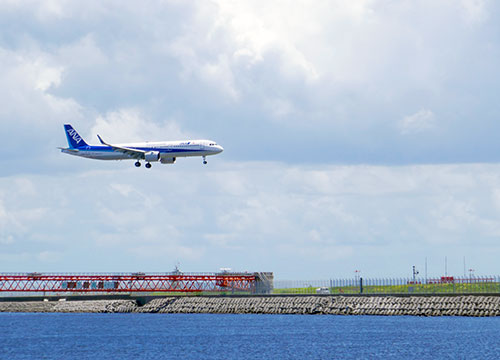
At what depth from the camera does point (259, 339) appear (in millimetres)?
129625

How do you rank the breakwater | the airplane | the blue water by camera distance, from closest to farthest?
the blue water < the breakwater < the airplane

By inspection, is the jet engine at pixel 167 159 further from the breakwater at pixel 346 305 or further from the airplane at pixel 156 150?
the breakwater at pixel 346 305

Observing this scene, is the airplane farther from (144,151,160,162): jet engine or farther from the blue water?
the blue water

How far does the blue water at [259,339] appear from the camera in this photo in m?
113

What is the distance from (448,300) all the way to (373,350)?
4650 centimetres

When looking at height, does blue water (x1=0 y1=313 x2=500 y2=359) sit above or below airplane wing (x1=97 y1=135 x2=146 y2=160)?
below

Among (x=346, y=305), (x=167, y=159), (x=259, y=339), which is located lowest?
(x=259, y=339)

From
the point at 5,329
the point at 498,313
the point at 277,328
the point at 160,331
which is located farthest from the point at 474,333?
the point at 5,329

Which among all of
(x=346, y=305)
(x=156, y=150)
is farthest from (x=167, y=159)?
(x=346, y=305)

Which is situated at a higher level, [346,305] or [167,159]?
[167,159]

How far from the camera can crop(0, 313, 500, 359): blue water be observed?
11275 centimetres

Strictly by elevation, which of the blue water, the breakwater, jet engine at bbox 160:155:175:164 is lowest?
the blue water

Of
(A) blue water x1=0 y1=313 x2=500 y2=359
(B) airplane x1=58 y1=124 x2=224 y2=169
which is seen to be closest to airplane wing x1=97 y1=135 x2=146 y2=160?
(B) airplane x1=58 y1=124 x2=224 y2=169

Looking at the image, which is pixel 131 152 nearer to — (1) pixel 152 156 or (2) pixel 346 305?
(1) pixel 152 156
